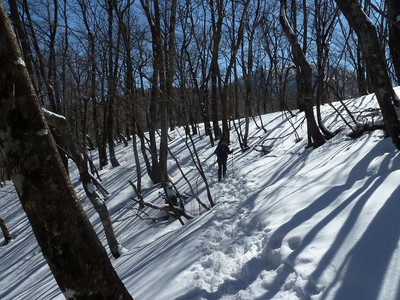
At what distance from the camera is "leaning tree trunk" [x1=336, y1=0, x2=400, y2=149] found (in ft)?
16.2

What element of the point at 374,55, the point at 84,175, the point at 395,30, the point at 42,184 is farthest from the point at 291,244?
the point at 84,175

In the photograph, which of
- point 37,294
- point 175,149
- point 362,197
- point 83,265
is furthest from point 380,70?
point 175,149

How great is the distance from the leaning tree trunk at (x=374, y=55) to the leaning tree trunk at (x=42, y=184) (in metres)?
4.66

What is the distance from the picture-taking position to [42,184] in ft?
7.41

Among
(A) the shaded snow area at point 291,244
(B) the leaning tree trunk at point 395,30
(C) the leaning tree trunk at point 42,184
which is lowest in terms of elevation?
(A) the shaded snow area at point 291,244

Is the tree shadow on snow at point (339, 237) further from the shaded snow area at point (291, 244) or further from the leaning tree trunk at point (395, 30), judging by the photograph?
the leaning tree trunk at point (395, 30)

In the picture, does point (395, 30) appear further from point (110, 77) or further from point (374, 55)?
point (110, 77)

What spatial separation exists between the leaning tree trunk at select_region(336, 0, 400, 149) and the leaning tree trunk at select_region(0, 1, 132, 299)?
15.3ft

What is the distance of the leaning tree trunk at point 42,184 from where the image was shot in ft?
7.27

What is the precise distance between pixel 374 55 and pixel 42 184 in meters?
4.89

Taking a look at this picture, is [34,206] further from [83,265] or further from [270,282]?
[270,282]

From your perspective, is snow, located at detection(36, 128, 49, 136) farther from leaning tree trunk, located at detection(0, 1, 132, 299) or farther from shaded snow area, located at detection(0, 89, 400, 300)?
shaded snow area, located at detection(0, 89, 400, 300)

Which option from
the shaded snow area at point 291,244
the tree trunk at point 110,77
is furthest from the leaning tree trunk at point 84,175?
the tree trunk at point 110,77

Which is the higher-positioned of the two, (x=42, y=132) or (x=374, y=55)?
(x=374, y=55)
